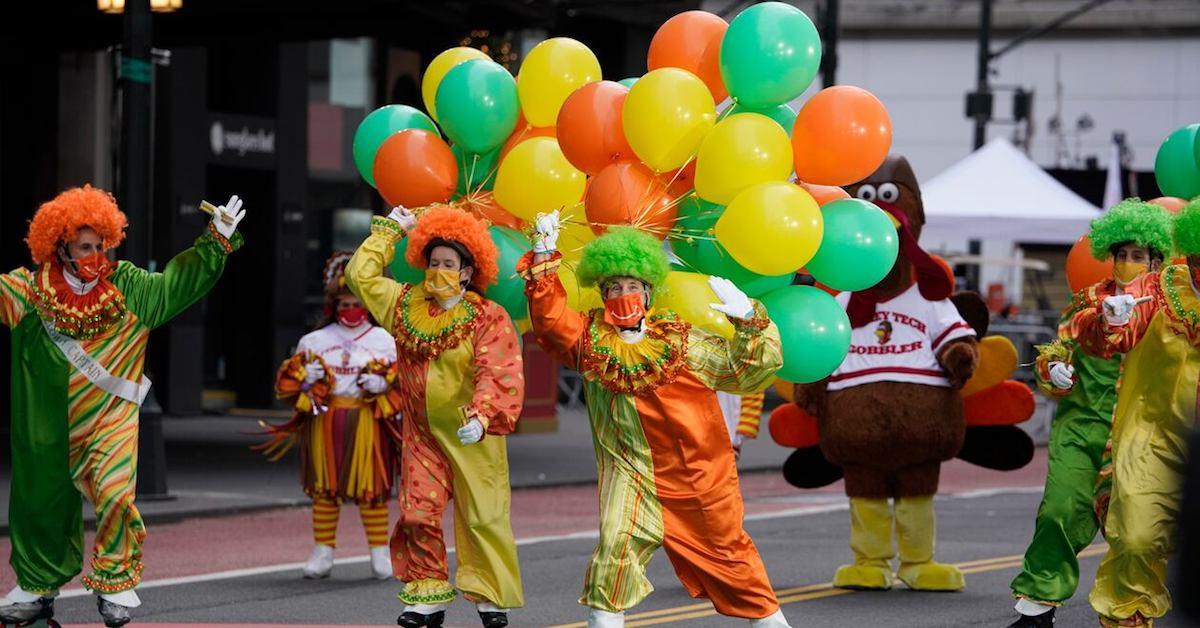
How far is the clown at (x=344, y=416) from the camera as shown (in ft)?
32.2

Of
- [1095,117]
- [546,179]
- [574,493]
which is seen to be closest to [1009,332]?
[574,493]

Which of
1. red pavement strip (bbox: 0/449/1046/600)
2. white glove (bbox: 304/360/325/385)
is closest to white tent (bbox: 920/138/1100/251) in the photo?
red pavement strip (bbox: 0/449/1046/600)

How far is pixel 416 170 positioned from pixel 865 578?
10.6ft

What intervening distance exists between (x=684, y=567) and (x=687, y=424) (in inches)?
21.4

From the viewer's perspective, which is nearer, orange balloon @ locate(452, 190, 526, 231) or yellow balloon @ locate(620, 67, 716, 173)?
yellow balloon @ locate(620, 67, 716, 173)

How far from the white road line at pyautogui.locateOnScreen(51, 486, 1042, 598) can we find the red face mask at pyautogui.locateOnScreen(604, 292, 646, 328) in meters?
3.87

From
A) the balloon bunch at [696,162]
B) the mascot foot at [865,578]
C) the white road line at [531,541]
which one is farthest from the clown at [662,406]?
the white road line at [531,541]

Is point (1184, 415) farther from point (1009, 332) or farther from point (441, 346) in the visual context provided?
point (1009, 332)

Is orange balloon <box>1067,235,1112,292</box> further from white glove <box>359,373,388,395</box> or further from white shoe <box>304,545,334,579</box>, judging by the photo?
white shoe <box>304,545,334,579</box>

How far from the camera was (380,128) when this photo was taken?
844 cm

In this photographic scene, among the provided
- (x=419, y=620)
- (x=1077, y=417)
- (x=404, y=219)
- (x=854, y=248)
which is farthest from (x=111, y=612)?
(x=1077, y=417)

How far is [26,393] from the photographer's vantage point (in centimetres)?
758

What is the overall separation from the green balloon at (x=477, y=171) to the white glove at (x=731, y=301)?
5.95ft

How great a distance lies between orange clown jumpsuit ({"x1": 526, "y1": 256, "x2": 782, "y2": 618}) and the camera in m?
6.66
